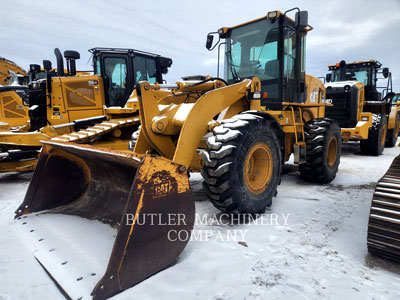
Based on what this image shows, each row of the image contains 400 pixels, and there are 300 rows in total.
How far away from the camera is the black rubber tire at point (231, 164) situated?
2.76 meters

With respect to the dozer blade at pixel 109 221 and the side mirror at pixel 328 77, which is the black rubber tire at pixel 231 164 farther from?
the side mirror at pixel 328 77

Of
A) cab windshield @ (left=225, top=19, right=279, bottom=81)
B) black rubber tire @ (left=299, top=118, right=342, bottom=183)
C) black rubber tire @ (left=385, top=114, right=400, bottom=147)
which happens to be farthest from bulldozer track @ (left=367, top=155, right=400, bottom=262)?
black rubber tire @ (left=385, top=114, right=400, bottom=147)

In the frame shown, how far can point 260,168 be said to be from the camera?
343 cm

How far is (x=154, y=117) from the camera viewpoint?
3.19 meters

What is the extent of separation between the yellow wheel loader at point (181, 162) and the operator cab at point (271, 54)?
17mm

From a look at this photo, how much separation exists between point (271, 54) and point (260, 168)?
6.93ft

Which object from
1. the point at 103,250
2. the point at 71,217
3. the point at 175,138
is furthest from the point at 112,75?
the point at 103,250

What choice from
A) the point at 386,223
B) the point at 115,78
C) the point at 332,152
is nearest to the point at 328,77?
the point at 332,152

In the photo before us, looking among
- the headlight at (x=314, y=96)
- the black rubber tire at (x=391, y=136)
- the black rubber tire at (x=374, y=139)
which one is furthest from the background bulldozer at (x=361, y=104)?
the headlight at (x=314, y=96)

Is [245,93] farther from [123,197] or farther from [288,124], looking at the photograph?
[123,197]

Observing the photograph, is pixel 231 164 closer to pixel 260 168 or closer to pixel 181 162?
pixel 181 162

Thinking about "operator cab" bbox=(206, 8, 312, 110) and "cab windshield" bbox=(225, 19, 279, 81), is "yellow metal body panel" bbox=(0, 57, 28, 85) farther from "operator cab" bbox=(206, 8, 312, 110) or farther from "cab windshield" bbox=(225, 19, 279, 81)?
"cab windshield" bbox=(225, 19, 279, 81)

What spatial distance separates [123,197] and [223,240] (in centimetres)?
122

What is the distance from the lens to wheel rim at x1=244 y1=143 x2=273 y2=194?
3.32 meters
